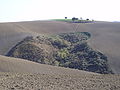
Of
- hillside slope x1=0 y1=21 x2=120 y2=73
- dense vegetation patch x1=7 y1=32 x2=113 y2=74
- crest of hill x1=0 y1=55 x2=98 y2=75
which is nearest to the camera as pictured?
crest of hill x1=0 y1=55 x2=98 y2=75

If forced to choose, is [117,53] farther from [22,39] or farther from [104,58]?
[22,39]

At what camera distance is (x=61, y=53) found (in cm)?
4066

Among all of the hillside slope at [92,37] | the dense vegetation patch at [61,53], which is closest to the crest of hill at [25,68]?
the dense vegetation patch at [61,53]

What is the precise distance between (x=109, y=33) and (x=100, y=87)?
34.6 metres

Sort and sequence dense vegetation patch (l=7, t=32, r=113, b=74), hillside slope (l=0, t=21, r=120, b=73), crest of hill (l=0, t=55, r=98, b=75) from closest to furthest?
crest of hill (l=0, t=55, r=98, b=75)
dense vegetation patch (l=7, t=32, r=113, b=74)
hillside slope (l=0, t=21, r=120, b=73)

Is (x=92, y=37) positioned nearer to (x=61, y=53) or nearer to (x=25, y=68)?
(x=61, y=53)

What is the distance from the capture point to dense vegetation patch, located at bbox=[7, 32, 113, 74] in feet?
114

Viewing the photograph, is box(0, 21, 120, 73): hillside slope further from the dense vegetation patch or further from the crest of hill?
the crest of hill

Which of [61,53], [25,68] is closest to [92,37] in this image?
[61,53]

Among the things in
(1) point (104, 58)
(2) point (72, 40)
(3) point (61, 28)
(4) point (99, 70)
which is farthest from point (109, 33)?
(4) point (99, 70)

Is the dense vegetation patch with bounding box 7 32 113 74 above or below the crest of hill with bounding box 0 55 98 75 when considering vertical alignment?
below

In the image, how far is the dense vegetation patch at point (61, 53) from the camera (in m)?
34.7

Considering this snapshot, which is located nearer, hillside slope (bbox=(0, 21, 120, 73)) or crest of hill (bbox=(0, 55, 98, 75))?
crest of hill (bbox=(0, 55, 98, 75))

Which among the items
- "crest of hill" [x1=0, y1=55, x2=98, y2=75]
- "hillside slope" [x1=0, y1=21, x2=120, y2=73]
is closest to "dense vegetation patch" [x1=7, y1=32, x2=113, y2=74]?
"hillside slope" [x1=0, y1=21, x2=120, y2=73]
